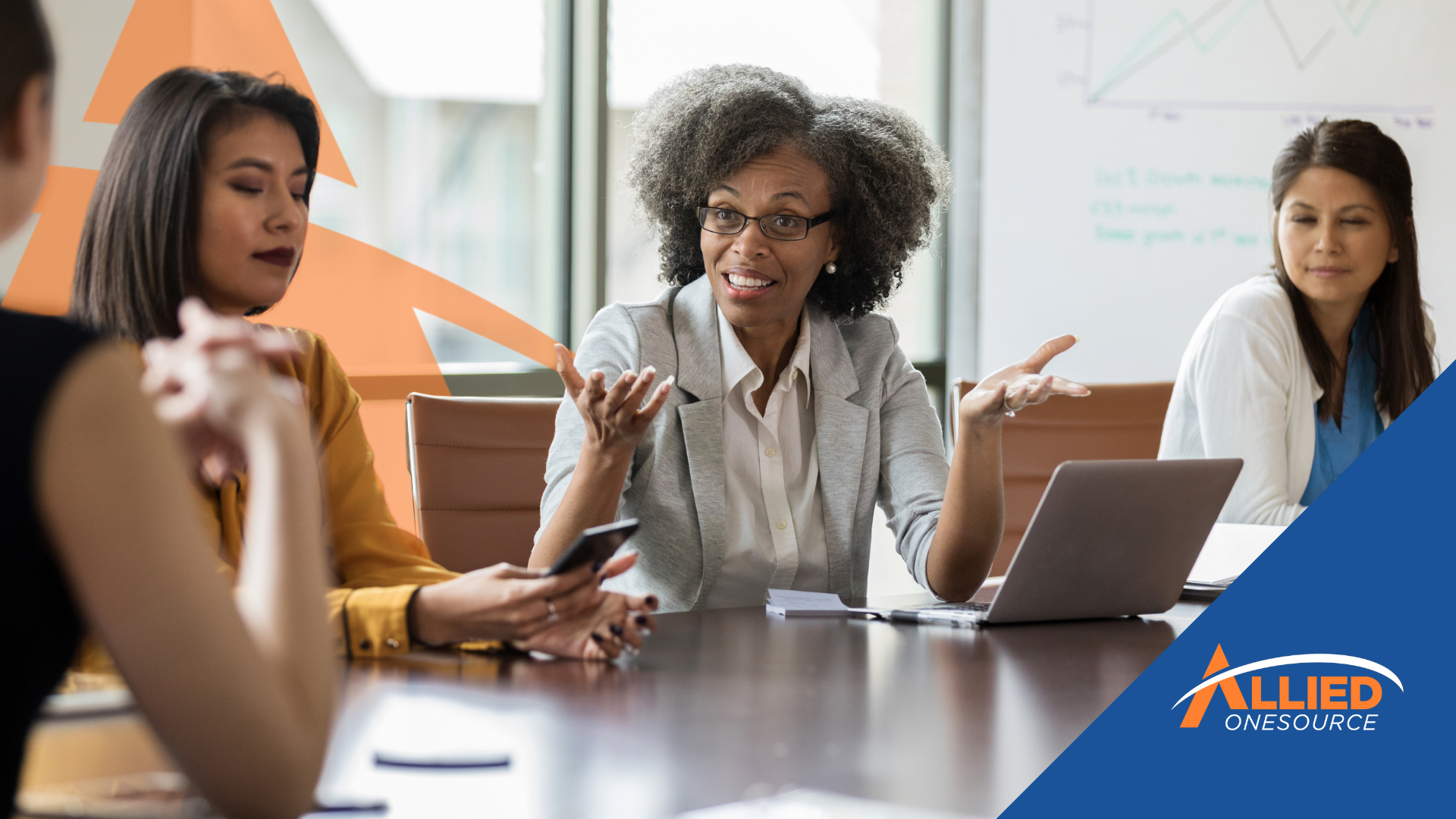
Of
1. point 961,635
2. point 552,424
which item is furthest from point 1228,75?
point 961,635

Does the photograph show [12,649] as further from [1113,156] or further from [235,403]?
[1113,156]

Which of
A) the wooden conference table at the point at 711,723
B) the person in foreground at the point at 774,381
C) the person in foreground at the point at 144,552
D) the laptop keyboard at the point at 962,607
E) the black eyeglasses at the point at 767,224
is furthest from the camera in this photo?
the black eyeglasses at the point at 767,224

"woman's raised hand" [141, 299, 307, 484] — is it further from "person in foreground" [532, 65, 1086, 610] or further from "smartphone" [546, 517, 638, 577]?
"person in foreground" [532, 65, 1086, 610]

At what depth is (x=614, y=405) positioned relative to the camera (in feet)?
5.33

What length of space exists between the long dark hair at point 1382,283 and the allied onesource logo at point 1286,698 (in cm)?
144

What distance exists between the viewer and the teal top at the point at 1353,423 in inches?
97.6

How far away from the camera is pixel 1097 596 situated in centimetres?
155

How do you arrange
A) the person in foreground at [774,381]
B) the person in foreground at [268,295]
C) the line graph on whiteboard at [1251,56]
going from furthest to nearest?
the line graph on whiteboard at [1251,56]
the person in foreground at [774,381]
the person in foreground at [268,295]

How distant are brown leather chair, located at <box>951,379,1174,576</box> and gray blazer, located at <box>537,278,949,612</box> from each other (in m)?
0.46

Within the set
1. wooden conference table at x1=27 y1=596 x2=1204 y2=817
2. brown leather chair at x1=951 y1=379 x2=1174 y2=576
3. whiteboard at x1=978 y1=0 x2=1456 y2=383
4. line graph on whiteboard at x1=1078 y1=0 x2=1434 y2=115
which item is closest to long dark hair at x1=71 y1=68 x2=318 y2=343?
wooden conference table at x1=27 y1=596 x2=1204 y2=817

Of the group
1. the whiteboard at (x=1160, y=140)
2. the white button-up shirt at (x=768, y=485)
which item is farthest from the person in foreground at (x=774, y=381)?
the whiteboard at (x=1160, y=140)

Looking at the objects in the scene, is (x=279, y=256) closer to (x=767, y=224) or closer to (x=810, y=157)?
(x=767, y=224)

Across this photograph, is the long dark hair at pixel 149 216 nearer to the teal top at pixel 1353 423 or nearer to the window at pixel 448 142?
the window at pixel 448 142

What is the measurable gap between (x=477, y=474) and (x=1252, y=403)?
1457 millimetres
